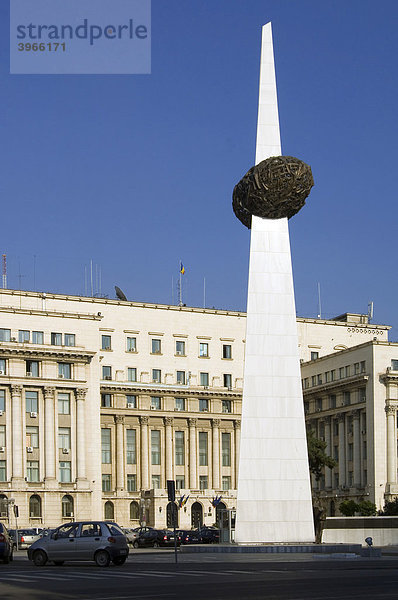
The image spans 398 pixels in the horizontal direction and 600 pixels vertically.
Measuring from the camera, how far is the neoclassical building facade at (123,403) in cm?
9144

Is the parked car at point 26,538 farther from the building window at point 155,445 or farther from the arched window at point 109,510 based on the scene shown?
the building window at point 155,445

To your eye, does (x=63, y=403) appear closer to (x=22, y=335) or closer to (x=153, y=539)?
(x=22, y=335)

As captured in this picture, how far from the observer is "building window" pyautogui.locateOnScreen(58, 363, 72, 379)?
93.7 meters

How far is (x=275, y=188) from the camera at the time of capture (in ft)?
154

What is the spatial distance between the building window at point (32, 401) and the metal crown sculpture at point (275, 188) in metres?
49.3

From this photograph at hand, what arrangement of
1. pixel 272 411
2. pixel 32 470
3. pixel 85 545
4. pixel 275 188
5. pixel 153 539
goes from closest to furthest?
pixel 85 545, pixel 272 411, pixel 275 188, pixel 153 539, pixel 32 470

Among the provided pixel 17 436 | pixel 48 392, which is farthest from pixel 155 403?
pixel 17 436

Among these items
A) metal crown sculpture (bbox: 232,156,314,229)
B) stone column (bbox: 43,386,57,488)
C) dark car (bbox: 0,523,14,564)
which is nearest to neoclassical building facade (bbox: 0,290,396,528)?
stone column (bbox: 43,386,57,488)

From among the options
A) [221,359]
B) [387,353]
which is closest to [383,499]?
[387,353]

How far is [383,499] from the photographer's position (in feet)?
327

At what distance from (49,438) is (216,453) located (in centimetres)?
2562

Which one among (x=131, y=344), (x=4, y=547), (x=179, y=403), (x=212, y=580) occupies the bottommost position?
(x=4, y=547)

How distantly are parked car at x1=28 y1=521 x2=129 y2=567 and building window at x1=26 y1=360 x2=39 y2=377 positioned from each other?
55989 millimetres

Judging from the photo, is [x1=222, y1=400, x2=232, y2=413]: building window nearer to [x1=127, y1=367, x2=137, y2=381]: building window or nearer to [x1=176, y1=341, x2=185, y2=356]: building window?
[x1=176, y1=341, x2=185, y2=356]: building window
